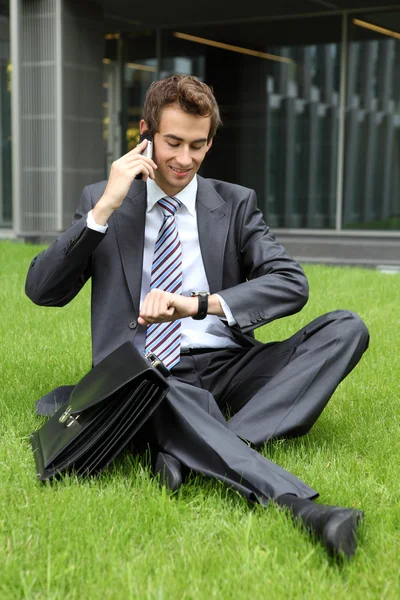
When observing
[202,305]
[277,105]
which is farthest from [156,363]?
[277,105]

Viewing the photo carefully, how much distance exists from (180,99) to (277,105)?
12.2m

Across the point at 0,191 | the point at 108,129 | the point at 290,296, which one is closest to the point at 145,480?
the point at 290,296

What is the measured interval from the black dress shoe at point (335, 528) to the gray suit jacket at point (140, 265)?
3.64 feet

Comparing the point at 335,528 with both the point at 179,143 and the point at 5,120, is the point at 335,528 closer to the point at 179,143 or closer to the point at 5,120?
the point at 179,143

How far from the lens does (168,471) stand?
3.05m

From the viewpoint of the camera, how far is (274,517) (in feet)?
8.95

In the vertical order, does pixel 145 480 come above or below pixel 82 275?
below

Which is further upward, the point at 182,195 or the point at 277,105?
the point at 277,105

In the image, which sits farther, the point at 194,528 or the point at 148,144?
the point at 148,144

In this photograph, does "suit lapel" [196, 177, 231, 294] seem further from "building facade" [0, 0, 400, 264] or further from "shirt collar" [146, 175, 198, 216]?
"building facade" [0, 0, 400, 264]

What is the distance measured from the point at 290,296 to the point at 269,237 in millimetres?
371

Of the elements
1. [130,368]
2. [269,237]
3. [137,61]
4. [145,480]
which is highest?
[137,61]

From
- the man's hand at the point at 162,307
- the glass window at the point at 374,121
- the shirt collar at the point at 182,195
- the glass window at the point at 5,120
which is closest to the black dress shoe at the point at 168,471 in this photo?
the man's hand at the point at 162,307

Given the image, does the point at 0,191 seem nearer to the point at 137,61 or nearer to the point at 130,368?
the point at 137,61
